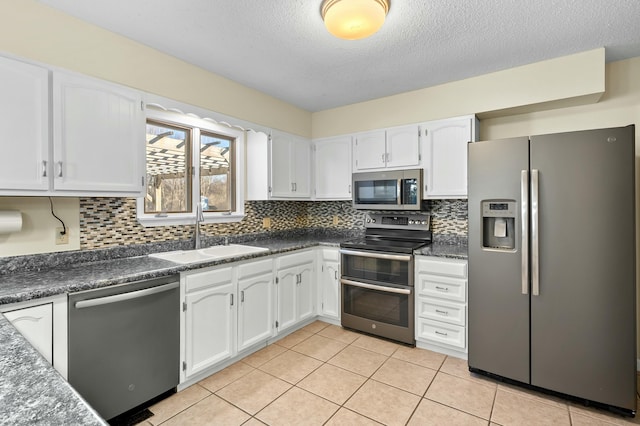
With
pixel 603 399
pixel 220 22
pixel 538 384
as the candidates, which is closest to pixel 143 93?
pixel 220 22

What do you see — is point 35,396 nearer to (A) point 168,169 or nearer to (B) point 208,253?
(B) point 208,253

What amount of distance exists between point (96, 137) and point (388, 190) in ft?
8.09

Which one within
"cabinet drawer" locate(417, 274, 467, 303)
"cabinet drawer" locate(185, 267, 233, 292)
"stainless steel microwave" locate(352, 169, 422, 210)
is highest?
"stainless steel microwave" locate(352, 169, 422, 210)

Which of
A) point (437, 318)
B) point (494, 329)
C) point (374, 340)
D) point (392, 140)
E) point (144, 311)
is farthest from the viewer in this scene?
point (392, 140)

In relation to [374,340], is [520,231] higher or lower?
higher

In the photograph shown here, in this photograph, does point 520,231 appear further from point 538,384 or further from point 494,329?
point 538,384

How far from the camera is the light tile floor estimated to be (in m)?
1.93

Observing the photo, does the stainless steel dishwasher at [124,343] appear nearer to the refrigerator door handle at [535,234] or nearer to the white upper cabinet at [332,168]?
the white upper cabinet at [332,168]

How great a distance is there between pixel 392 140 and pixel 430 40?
1.16 m

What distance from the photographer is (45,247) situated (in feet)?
6.66

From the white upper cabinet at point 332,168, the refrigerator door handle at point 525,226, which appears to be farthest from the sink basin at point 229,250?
the refrigerator door handle at point 525,226

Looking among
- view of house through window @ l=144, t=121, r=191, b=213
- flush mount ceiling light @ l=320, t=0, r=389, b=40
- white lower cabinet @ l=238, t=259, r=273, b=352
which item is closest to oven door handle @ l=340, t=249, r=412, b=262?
white lower cabinet @ l=238, t=259, r=273, b=352

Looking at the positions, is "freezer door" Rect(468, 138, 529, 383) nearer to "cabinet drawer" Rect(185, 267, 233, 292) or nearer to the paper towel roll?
"cabinet drawer" Rect(185, 267, 233, 292)

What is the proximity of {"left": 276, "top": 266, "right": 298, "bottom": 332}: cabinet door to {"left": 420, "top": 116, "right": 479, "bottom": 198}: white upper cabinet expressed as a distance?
1523mm
